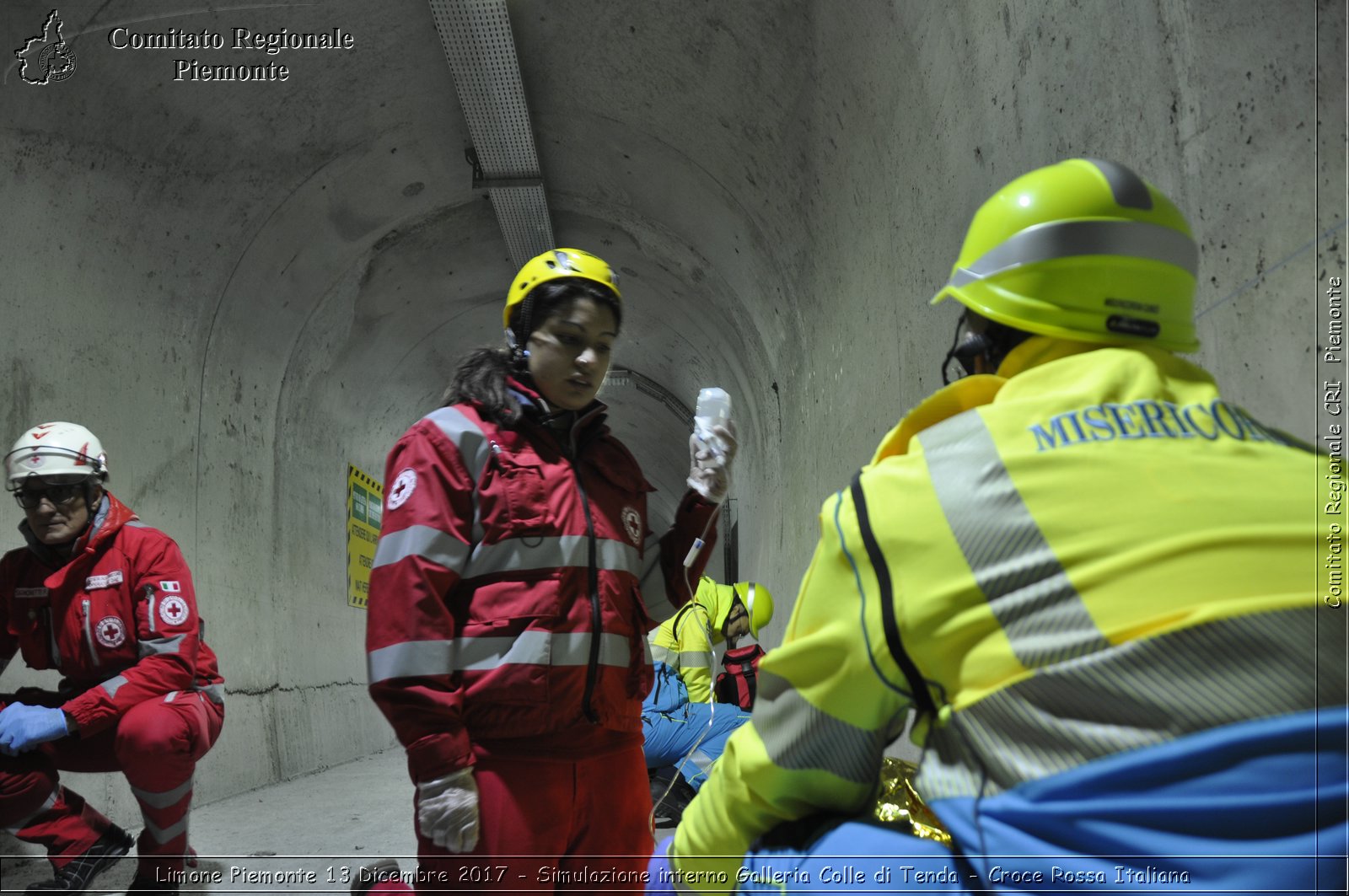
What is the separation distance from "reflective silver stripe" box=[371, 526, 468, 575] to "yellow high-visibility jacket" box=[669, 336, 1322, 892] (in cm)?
87

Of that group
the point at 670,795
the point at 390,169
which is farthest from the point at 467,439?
the point at 390,169

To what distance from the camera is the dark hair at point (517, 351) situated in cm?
225

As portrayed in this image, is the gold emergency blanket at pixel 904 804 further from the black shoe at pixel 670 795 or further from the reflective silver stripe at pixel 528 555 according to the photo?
the black shoe at pixel 670 795

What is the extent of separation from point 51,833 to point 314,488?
4816 mm

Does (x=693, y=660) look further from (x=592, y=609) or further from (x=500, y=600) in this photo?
(x=500, y=600)

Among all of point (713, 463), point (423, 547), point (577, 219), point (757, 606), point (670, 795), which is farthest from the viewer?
point (577, 219)

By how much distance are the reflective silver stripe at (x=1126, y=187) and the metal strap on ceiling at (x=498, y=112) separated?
4510mm

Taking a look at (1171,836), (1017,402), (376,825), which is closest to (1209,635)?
(1171,836)

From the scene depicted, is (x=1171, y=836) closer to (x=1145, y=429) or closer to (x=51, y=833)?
(x=1145, y=429)

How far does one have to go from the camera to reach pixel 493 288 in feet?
29.8

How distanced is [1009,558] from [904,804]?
87cm

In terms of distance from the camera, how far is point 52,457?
11.6 feet

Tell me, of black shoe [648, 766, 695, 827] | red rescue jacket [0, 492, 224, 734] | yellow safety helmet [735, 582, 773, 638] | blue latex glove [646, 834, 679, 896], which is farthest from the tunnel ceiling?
blue latex glove [646, 834, 679, 896]

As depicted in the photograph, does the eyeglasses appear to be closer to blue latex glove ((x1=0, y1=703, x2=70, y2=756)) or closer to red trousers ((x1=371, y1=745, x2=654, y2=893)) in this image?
blue latex glove ((x1=0, y1=703, x2=70, y2=756))
